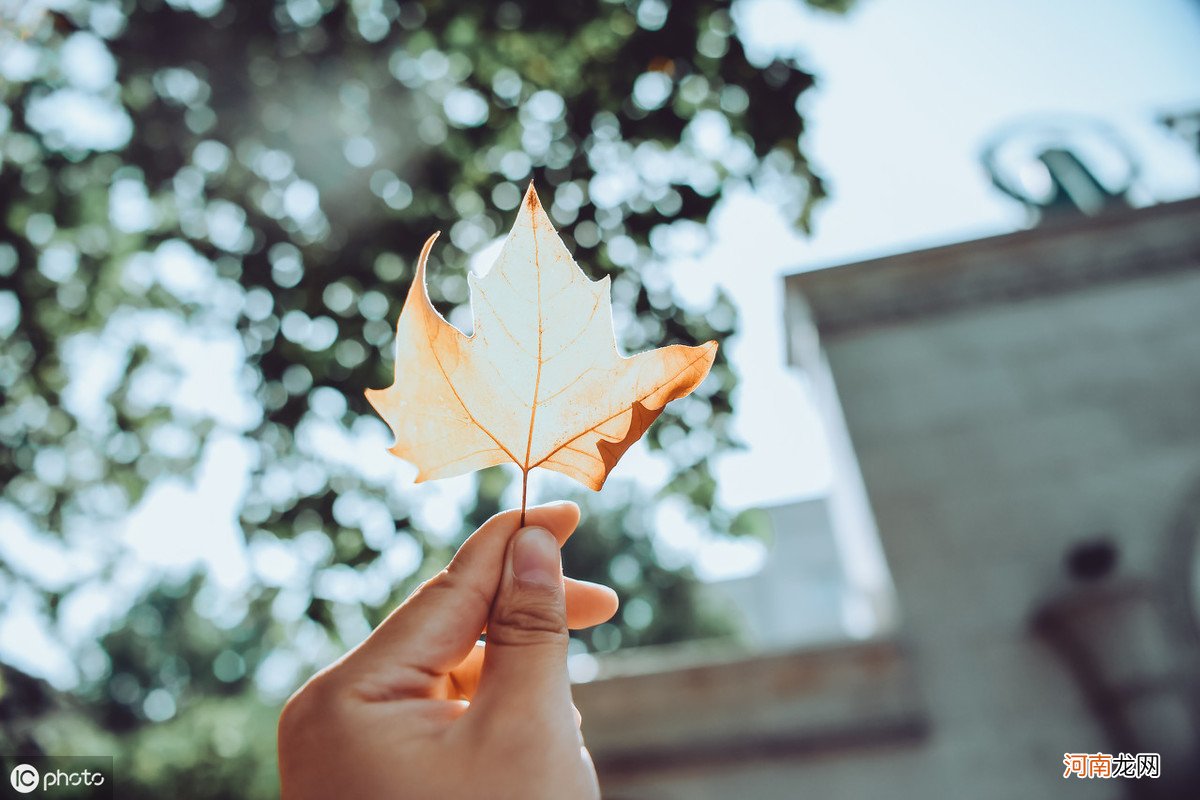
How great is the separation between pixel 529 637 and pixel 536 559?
0.13 meters

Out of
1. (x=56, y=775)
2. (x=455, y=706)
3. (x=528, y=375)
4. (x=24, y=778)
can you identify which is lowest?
(x=24, y=778)

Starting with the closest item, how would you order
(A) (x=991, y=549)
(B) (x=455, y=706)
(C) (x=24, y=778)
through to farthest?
(B) (x=455, y=706)
(C) (x=24, y=778)
(A) (x=991, y=549)

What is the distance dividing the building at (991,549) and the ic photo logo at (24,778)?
4158mm

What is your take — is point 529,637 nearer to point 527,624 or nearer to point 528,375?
point 527,624

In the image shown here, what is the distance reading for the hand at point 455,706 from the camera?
94 centimetres

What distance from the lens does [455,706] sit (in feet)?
3.40

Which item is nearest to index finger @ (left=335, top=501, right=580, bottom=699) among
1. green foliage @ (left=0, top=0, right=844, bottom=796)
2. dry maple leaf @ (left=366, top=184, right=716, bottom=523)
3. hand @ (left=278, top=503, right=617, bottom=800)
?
hand @ (left=278, top=503, right=617, bottom=800)

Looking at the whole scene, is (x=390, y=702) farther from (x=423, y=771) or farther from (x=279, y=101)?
(x=279, y=101)

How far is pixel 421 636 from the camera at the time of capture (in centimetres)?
104

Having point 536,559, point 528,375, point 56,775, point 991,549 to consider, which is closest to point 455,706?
point 536,559

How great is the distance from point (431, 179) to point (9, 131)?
341 cm

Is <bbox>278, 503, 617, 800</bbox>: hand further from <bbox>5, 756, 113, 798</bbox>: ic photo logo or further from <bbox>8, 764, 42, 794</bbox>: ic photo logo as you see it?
<bbox>8, 764, 42, 794</bbox>: ic photo logo

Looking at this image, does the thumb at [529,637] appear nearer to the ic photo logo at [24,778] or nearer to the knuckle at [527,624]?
the knuckle at [527,624]

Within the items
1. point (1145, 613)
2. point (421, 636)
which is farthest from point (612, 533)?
point (421, 636)
